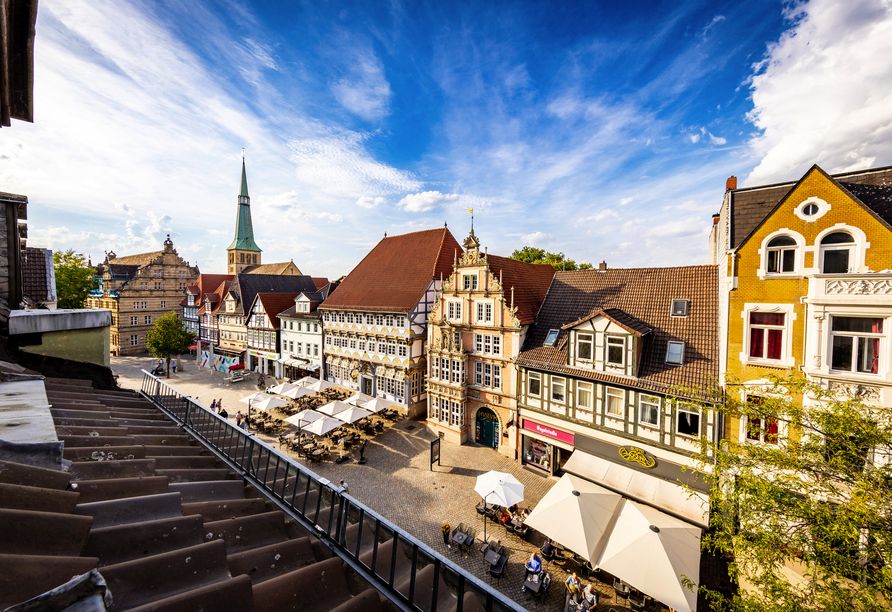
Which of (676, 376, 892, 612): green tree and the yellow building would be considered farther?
the yellow building

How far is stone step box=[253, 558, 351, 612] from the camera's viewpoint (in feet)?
8.93

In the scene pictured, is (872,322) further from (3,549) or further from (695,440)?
(3,549)

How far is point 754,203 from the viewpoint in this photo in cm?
1262

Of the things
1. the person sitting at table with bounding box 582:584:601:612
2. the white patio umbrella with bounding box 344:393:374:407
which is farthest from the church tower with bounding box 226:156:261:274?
the person sitting at table with bounding box 582:584:601:612

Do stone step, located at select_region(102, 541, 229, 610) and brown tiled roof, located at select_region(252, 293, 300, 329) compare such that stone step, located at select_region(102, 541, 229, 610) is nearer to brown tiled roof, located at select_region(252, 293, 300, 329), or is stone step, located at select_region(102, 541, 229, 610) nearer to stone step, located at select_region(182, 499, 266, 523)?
stone step, located at select_region(182, 499, 266, 523)

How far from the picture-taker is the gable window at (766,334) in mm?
11438

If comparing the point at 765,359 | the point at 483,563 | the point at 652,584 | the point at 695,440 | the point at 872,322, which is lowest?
the point at 483,563

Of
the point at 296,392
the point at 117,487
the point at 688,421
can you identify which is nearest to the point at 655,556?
the point at 688,421

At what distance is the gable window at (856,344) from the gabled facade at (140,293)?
59.0m

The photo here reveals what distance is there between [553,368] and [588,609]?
879 centimetres

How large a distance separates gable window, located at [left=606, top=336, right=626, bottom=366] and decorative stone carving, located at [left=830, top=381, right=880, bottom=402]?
19.7 feet

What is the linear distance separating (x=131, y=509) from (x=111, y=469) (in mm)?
943

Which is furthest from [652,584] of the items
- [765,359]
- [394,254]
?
[394,254]

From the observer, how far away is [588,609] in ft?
32.0
